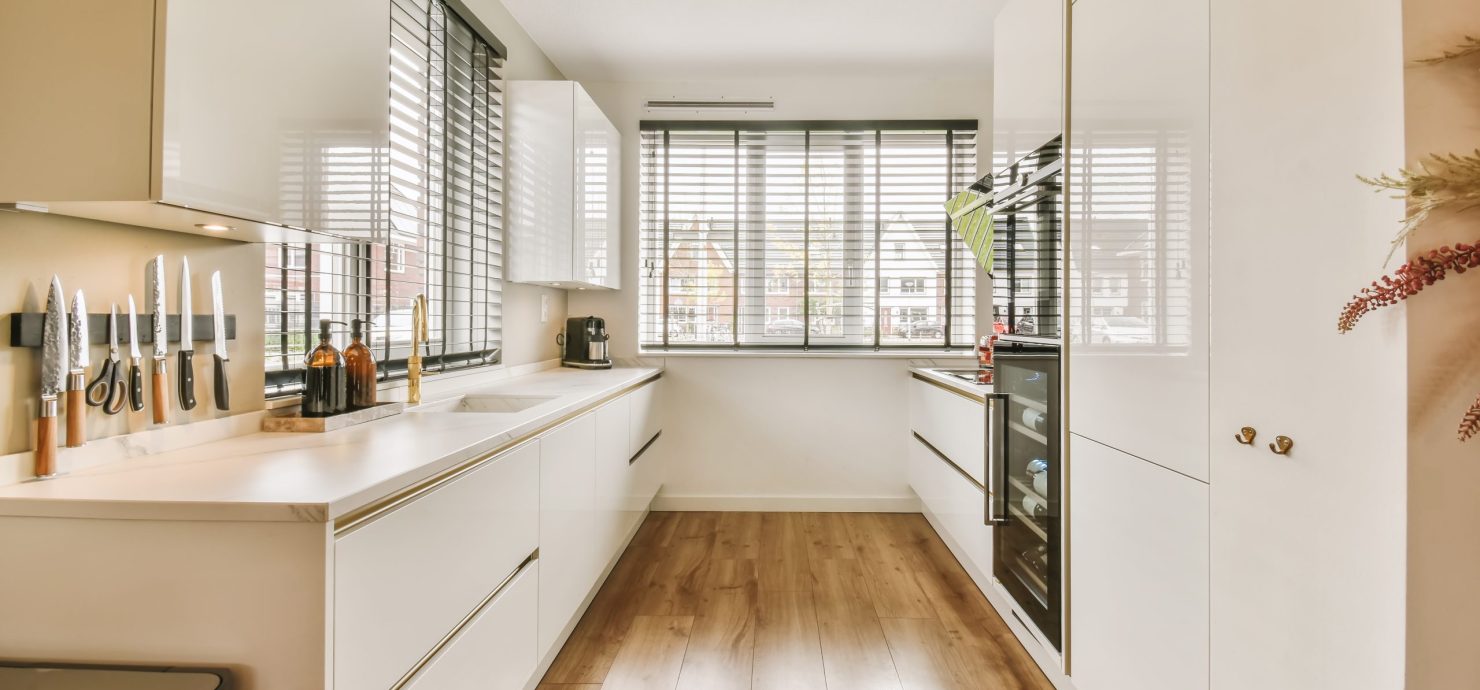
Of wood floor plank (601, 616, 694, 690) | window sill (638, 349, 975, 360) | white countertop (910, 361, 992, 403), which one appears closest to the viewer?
wood floor plank (601, 616, 694, 690)

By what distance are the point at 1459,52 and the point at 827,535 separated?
2821 millimetres

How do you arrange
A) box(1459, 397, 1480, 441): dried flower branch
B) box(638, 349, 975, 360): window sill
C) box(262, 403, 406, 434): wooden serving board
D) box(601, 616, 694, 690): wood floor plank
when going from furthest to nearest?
1. box(638, 349, 975, 360): window sill
2. box(601, 616, 694, 690): wood floor plank
3. box(262, 403, 406, 434): wooden serving board
4. box(1459, 397, 1480, 441): dried flower branch

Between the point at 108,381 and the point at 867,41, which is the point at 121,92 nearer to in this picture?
the point at 108,381

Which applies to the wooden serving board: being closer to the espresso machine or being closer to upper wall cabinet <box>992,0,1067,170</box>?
the espresso machine

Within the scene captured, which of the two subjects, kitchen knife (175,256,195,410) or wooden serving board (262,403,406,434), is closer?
kitchen knife (175,256,195,410)

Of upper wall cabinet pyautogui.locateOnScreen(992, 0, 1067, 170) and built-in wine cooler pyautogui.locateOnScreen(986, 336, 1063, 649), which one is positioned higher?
upper wall cabinet pyautogui.locateOnScreen(992, 0, 1067, 170)

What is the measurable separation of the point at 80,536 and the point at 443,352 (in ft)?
4.69

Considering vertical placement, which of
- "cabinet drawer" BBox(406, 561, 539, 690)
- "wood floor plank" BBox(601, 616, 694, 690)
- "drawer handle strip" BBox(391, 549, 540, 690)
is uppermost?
"drawer handle strip" BBox(391, 549, 540, 690)

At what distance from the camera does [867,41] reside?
3.08 m

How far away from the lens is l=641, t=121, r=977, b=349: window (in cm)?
359

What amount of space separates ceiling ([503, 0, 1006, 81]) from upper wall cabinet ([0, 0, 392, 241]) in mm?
1915

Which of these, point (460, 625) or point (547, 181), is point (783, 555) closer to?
point (460, 625)

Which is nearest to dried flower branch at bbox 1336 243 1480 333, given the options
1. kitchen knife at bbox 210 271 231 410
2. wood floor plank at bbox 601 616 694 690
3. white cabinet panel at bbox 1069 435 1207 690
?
white cabinet panel at bbox 1069 435 1207 690

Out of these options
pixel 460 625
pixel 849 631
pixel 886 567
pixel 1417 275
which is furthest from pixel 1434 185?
pixel 886 567
